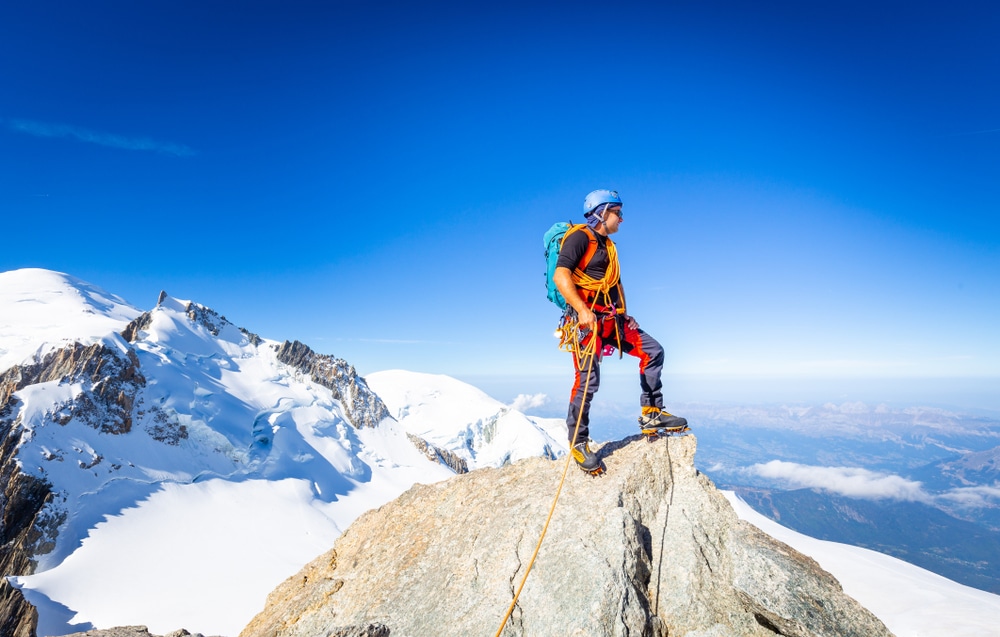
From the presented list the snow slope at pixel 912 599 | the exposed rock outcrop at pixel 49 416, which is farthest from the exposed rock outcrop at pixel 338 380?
the snow slope at pixel 912 599

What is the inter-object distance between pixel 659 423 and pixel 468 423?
156439mm

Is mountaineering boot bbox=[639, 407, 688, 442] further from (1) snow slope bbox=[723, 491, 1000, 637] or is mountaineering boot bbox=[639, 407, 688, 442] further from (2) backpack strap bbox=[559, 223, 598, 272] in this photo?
(1) snow slope bbox=[723, 491, 1000, 637]

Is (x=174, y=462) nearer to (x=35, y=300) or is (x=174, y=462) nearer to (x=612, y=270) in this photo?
(x=35, y=300)

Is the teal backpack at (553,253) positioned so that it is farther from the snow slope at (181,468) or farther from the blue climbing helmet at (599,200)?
the snow slope at (181,468)

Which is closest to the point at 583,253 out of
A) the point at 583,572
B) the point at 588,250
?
the point at 588,250

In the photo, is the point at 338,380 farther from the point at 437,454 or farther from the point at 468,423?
the point at 468,423

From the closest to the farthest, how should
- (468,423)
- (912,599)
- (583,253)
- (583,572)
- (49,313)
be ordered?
(583,572) < (583,253) < (912,599) < (49,313) < (468,423)

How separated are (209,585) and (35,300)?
82.0 m

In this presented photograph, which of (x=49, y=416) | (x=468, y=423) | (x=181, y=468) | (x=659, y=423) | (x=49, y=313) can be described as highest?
(x=49, y=313)

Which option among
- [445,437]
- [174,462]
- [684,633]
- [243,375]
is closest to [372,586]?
[684,633]

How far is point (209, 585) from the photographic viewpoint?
53.3 meters

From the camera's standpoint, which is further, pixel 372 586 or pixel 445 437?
pixel 445 437

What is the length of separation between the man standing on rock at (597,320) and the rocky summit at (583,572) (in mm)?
571

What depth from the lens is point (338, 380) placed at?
431 feet
